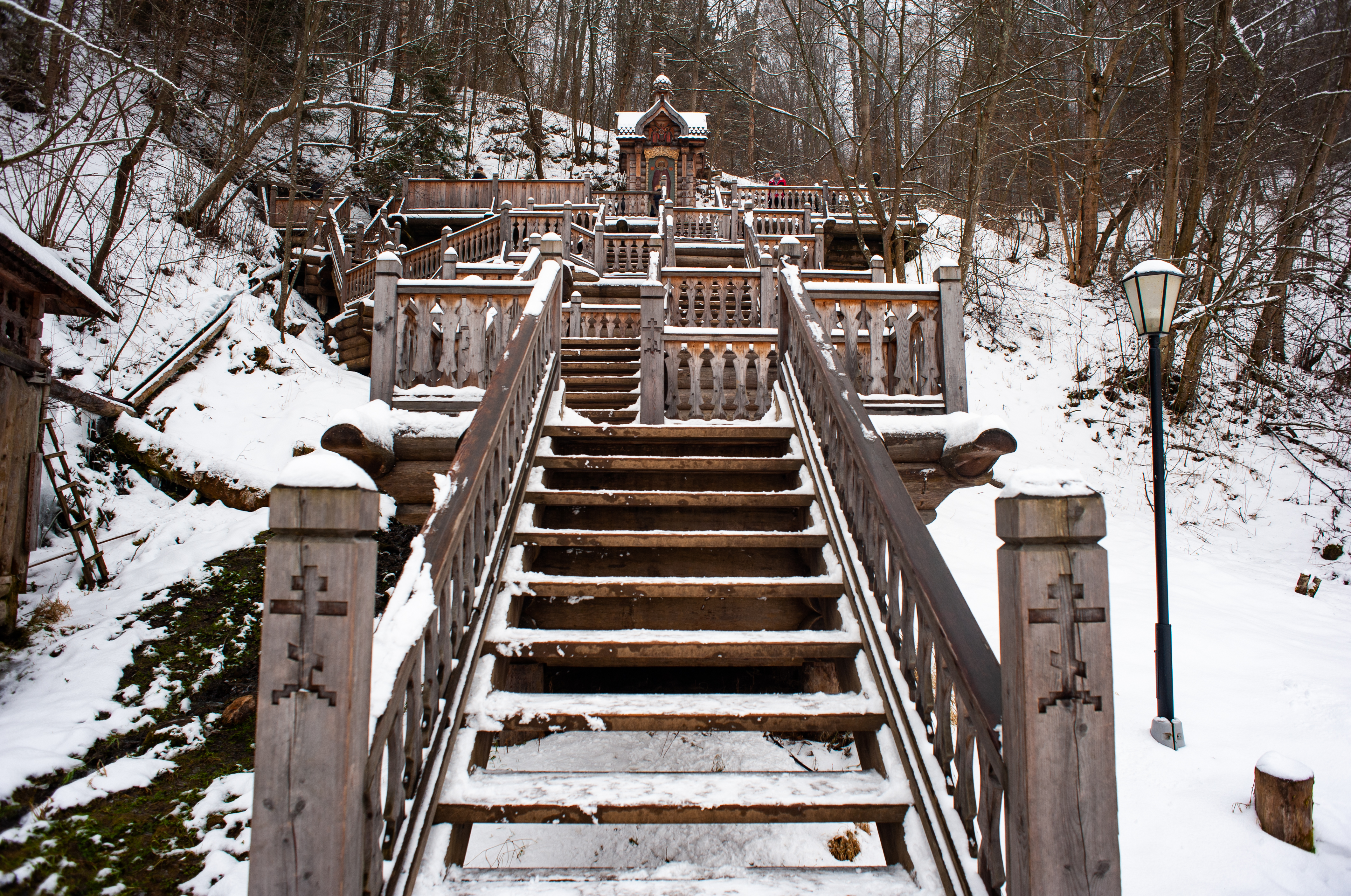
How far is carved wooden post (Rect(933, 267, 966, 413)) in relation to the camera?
518cm

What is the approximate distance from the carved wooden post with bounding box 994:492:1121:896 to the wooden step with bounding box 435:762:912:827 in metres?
0.76

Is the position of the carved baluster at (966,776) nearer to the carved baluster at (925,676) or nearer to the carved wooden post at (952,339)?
the carved baluster at (925,676)

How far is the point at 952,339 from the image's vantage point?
519cm

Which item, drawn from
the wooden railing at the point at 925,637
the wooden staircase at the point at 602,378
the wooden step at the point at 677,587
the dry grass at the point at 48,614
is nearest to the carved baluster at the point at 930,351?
the wooden railing at the point at 925,637

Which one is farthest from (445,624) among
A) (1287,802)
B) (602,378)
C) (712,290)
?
(712,290)

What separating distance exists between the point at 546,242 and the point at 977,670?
5.16 m

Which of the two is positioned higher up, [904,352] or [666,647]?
[904,352]

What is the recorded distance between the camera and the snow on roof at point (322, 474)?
1706mm

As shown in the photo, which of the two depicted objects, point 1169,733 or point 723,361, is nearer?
point 1169,733

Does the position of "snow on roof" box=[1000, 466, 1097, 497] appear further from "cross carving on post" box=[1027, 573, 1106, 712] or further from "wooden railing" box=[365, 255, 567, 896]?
"wooden railing" box=[365, 255, 567, 896]

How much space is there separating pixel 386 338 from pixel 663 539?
9.20ft

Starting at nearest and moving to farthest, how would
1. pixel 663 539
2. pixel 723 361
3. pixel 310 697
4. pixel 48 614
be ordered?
pixel 310 697 < pixel 663 539 < pixel 723 361 < pixel 48 614

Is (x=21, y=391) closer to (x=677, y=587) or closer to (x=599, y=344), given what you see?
(x=599, y=344)

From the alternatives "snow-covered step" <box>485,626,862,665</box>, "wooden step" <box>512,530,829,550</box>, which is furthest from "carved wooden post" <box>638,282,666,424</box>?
"snow-covered step" <box>485,626,862,665</box>
